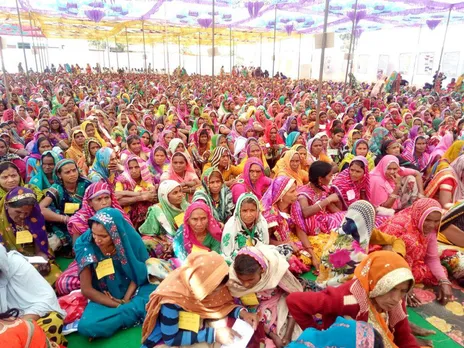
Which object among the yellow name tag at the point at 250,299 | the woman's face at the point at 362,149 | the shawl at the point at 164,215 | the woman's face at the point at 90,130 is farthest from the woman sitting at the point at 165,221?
the woman's face at the point at 90,130

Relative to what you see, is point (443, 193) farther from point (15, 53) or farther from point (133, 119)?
point (15, 53)

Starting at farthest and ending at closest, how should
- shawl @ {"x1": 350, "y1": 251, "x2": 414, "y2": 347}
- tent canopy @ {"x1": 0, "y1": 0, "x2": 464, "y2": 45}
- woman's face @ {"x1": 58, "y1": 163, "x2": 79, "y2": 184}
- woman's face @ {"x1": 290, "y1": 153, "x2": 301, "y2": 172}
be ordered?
tent canopy @ {"x1": 0, "y1": 0, "x2": 464, "y2": 45}, woman's face @ {"x1": 290, "y1": 153, "x2": 301, "y2": 172}, woman's face @ {"x1": 58, "y1": 163, "x2": 79, "y2": 184}, shawl @ {"x1": 350, "y1": 251, "x2": 414, "y2": 347}

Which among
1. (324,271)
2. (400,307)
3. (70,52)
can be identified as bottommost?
(70,52)

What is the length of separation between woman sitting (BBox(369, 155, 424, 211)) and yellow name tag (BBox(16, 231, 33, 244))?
3340 millimetres

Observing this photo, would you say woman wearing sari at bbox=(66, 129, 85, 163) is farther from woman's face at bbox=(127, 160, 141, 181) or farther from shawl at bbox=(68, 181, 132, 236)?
shawl at bbox=(68, 181, 132, 236)

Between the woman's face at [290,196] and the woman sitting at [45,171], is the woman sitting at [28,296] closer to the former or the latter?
the woman sitting at [45,171]

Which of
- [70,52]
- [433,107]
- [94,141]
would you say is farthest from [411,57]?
[70,52]

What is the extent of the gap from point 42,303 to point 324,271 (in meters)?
1.89

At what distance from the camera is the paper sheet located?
1.87 metres

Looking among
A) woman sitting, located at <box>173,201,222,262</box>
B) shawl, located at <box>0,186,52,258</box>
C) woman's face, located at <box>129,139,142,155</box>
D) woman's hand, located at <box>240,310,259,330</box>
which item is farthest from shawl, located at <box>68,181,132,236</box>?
woman's face, located at <box>129,139,142,155</box>

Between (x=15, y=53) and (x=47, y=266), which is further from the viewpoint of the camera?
(x=15, y=53)

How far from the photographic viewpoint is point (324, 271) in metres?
2.47

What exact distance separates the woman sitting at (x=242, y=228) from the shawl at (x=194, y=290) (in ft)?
2.21

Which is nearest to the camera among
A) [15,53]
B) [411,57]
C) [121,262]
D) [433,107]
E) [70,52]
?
[121,262]
